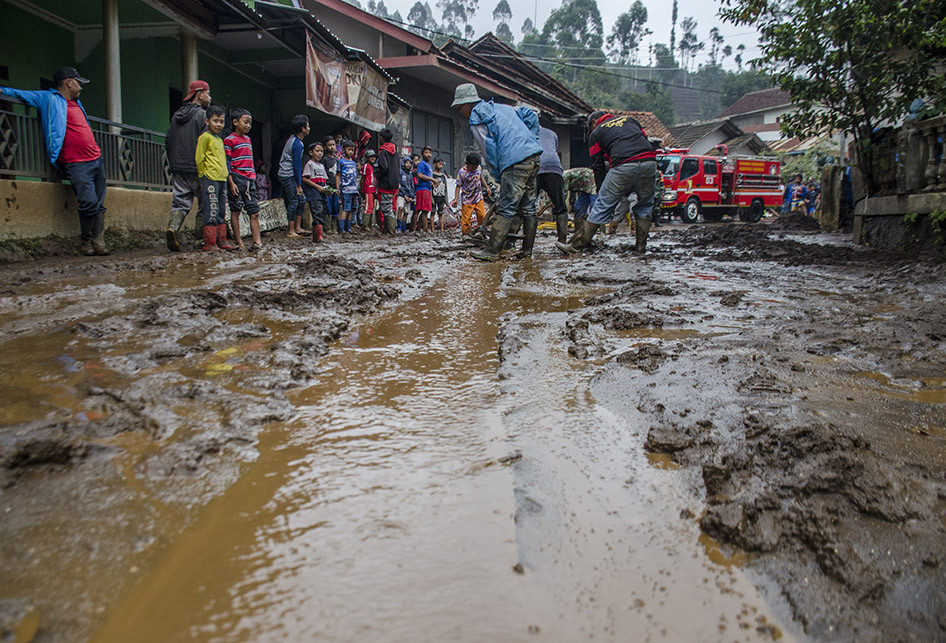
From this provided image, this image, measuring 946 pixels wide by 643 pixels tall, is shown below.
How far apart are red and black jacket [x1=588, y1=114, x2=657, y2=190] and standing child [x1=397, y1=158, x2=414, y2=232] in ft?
19.1

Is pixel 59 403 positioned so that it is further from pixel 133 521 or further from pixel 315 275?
pixel 315 275

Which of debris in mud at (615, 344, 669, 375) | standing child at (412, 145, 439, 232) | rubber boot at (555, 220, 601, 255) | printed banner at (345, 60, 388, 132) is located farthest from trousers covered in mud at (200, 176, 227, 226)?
standing child at (412, 145, 439, 232)

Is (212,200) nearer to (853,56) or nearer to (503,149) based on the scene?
(503,149)

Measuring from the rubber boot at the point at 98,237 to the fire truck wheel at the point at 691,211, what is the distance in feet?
62.4

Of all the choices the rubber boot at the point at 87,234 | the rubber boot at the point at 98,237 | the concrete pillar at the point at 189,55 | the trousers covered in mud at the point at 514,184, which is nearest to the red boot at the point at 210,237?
the rubber boot at the point at 98,237

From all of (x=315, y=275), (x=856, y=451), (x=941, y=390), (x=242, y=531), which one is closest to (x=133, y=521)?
(x=242, y=531)

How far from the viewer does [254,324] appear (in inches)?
116

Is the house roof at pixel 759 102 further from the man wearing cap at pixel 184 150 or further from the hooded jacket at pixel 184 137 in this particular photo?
the hooded jacket at pixel 184 137

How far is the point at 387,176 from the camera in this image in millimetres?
10562

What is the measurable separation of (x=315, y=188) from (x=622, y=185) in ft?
12.8

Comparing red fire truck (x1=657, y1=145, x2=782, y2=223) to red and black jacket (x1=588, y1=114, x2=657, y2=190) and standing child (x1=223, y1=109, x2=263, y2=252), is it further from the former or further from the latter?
standing child (x1=223, y1=109, x2=263, y2=252)

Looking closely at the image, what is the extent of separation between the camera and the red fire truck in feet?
69.8

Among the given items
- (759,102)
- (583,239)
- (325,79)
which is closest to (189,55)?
(325,79)

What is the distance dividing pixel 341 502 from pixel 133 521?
1.28 feet
